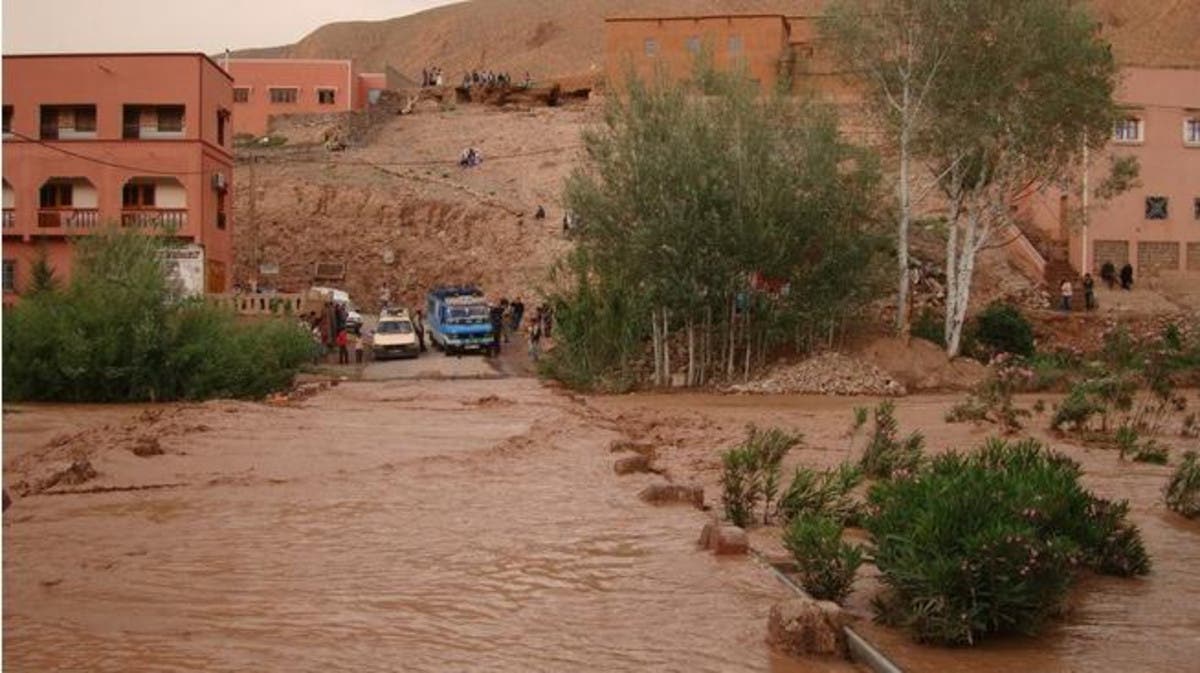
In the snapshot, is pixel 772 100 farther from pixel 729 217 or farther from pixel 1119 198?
pixel 1119 198

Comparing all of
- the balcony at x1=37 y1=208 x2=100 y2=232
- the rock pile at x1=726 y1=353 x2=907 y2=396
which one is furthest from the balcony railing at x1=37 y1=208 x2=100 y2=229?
the rock pile at x1=726 y1=353 x2=907 y2=396

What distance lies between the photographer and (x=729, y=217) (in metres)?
33.2

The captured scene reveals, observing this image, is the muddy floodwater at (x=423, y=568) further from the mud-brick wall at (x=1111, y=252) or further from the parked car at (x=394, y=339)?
the mud-brick wall at (x=1111, y=252)

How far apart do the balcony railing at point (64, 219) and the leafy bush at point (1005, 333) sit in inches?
1120

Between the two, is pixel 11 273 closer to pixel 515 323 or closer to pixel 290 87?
pixel 515 323

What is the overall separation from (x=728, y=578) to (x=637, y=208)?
2349 cm

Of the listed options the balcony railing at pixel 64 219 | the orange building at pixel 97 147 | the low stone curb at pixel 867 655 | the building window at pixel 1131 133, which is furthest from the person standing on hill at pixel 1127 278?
the low stone curb at pixel 867 655

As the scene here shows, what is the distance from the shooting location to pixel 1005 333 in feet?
125

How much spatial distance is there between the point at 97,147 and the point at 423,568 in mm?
38111

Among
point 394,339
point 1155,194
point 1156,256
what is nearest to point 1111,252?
point 1156,256

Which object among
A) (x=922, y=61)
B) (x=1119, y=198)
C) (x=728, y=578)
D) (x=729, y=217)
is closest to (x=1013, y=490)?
(x=728, y=578)

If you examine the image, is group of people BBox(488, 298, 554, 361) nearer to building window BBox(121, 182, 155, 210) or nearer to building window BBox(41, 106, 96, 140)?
building window BBox(121, 182, 155, 210)

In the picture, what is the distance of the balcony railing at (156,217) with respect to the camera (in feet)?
144

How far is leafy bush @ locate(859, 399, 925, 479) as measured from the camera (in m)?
15.4
